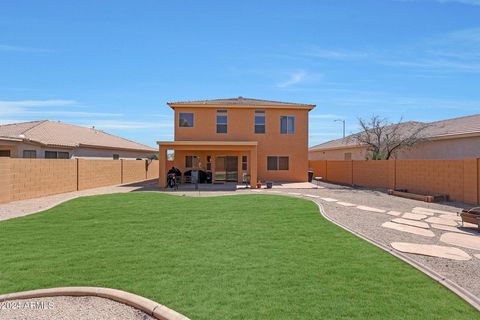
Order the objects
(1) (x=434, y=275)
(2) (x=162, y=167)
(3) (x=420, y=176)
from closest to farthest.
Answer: (1) (x=434, y=275) → (3) (x=420, y=176) → (2) (x=162, y=167)

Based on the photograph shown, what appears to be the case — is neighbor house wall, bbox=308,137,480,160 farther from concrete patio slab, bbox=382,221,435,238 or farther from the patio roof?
concrete patio slab, bbox=382,221,435,238

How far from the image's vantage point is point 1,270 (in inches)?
224

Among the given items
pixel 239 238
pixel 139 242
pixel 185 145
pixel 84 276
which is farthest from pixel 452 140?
pixel 84 276

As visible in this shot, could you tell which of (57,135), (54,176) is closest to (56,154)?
(57,135)

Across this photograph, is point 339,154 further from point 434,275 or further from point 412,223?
point 434,275

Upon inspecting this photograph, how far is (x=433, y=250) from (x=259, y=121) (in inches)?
795

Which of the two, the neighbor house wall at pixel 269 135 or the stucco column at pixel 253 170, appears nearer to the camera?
the stucco column at pixel 253 170

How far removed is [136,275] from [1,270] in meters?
2.36

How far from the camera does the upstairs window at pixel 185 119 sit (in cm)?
2588

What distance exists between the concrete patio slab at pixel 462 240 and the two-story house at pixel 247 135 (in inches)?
709

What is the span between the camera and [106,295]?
15.4 ft

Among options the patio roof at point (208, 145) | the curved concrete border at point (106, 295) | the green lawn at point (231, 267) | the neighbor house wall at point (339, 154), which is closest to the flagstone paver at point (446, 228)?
the green lawn at point (231, 267)

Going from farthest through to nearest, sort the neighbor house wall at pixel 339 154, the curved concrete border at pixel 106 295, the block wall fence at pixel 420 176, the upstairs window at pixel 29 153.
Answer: the neighbor house wall at pixel 339 154, the upstairs window at pixel 29 153, the block wall fence at pixel 420 176, the curved concrete border at pixel 106 295

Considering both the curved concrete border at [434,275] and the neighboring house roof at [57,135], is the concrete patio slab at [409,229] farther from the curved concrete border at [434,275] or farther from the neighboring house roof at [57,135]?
the neighboring house roof at [57,135]
